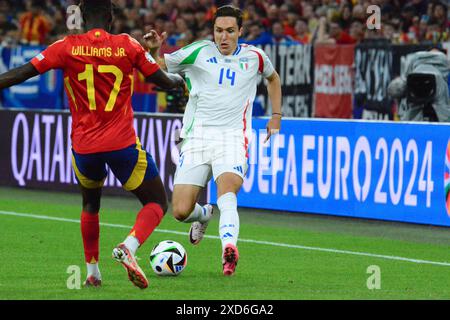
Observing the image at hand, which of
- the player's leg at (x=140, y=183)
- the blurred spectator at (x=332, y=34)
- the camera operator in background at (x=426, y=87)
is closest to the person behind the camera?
the player's leg at (x=140, y=183)

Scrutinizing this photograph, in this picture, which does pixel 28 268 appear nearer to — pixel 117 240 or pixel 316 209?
pixel 117 240

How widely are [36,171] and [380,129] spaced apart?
6399 mm

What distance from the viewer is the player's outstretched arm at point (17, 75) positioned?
8.66 metres

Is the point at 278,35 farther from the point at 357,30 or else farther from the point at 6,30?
the point at 6,30

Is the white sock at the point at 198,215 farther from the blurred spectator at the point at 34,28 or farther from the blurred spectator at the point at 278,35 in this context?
the blurred spectator at the point at 34,28

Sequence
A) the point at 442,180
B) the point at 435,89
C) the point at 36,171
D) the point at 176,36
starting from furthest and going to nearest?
the point at 176,36, the point at 36,171, the point at 435,89, the point at 442,180

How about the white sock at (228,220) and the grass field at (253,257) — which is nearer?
the grass field at (253,257)

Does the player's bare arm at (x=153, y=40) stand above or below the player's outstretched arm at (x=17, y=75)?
above

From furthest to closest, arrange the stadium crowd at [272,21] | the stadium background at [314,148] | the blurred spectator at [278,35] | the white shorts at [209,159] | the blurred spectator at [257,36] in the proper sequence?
the blurred spectator at [278,35], the blurred spectator at [257,36], the stadium crowd at [272,21], the stadium background at [314,148], the white shorts at [209,159]

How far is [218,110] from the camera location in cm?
1045

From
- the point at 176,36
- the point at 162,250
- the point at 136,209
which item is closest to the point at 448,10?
the point at 176,36

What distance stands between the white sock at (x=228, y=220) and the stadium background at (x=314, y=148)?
0.46 meters

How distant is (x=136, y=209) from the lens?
1656 centimetres

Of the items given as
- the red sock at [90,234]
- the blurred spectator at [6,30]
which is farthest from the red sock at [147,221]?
the blurred spectator at [6,30]
